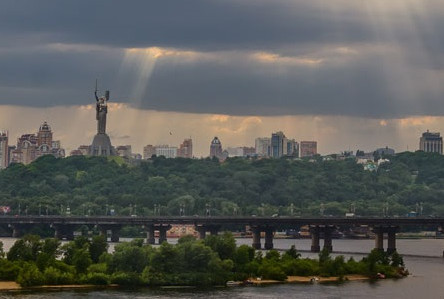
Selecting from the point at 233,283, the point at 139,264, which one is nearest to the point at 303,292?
the point at 233,283

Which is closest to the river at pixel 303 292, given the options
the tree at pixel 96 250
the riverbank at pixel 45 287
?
the riverbank at pixel 45 287

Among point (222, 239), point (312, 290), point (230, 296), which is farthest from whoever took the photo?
point (222, 239)

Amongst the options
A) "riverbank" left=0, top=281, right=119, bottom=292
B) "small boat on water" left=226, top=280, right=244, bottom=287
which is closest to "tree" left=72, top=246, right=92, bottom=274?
"riverbank" left=0, top=281, right=119, bottom=292

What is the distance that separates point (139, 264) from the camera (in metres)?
145

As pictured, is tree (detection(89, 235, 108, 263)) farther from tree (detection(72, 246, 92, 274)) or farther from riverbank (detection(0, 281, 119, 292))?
riverbank (detection(0, 281, 119, 292))

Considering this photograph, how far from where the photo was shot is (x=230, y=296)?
134125mm

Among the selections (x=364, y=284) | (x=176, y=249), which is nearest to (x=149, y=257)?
(x=176, y=249)

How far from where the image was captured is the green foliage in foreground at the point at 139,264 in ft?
462

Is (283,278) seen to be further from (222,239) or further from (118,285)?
(118,285)

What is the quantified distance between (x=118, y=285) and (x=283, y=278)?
1882cm

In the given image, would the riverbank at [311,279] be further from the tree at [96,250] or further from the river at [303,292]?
the tree at [96,250]

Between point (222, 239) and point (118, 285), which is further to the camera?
point (222, 239)

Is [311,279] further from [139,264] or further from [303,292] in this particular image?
[139,264]

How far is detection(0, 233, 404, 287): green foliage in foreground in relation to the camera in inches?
5546
